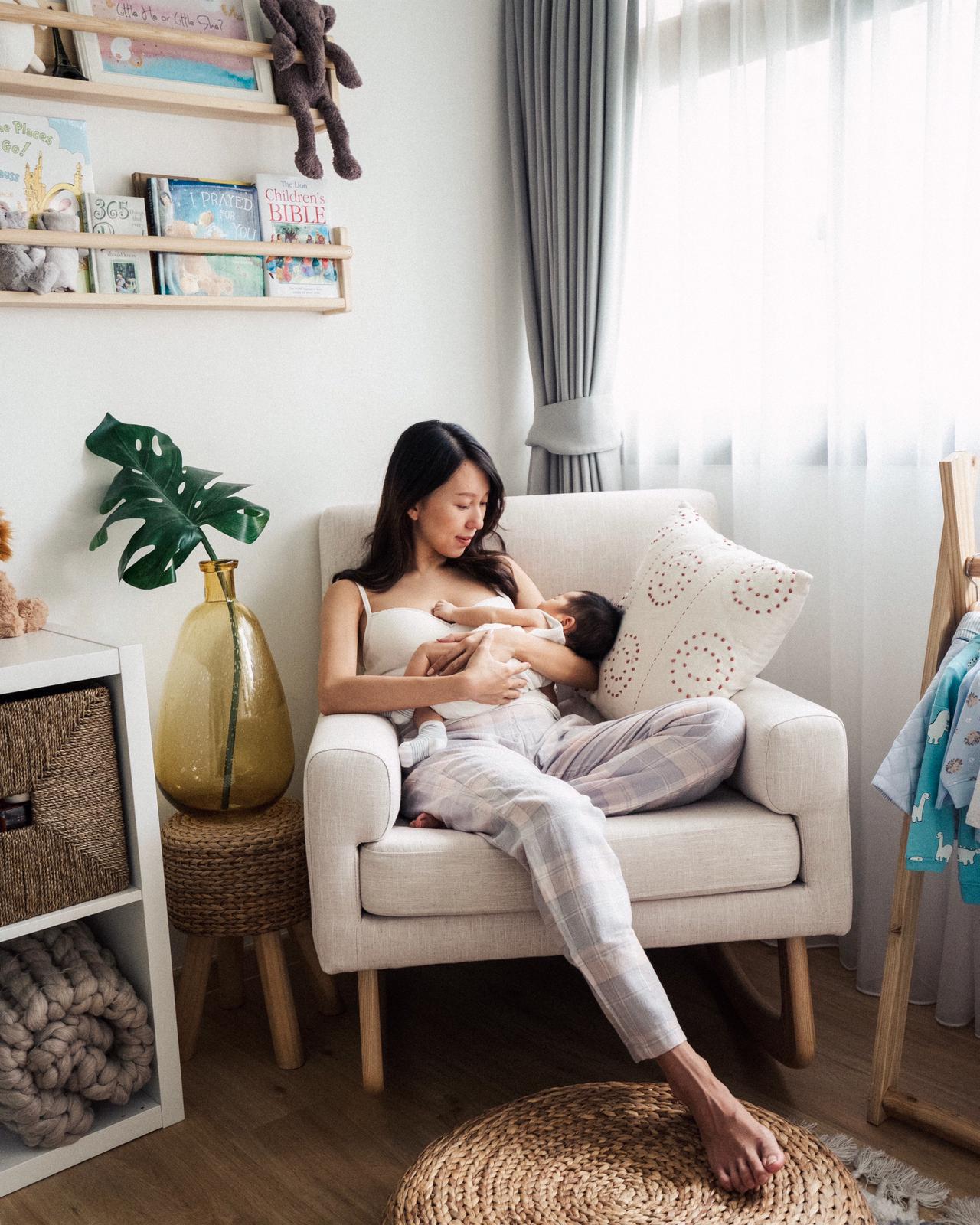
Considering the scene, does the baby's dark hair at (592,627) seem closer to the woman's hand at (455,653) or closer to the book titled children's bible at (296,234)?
the woman's hand at (455,653)

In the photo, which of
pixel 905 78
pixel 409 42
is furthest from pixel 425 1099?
pixel 409 42

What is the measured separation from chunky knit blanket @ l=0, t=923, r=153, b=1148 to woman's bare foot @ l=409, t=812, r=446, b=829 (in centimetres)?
52

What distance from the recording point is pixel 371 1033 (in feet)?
5.83

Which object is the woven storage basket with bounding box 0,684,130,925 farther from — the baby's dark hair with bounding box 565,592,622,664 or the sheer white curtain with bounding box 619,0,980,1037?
the sheer white curtain with bounding box 619,0,980,1037

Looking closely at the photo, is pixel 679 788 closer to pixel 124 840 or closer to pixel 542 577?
pixel 542 577

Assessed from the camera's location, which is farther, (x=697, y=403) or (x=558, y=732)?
(x=697, y=403)

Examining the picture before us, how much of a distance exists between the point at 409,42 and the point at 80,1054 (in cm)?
212

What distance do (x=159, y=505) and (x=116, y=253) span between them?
0.46 metres

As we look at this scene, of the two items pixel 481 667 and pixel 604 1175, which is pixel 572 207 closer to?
pixel 481 667

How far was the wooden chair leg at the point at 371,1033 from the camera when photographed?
1.77m

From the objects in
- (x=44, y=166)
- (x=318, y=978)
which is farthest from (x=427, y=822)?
(x=44, y=166)

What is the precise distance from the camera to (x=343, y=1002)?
2.25m

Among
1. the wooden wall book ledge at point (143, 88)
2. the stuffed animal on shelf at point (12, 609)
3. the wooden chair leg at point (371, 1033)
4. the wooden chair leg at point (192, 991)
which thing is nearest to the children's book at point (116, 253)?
the wooden wall book ledge at point (143, 88)

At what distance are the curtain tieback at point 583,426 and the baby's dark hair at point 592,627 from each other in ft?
1.68
